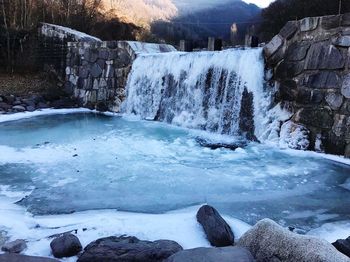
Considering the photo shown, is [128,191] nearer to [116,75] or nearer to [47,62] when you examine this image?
[116,75]

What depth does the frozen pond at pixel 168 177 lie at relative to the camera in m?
3.18

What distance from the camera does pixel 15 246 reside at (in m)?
2.30

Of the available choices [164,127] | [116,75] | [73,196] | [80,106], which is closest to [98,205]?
[73,196]

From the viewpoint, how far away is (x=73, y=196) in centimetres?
338

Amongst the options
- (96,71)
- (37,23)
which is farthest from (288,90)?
(37,23)

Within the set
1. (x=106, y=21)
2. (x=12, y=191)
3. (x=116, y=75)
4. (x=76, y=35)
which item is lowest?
(x=12, y=191)

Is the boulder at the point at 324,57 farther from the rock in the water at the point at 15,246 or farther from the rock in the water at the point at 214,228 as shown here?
the rock in the water at the point at 15,246

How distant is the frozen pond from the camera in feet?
10.4

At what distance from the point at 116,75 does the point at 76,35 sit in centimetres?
198

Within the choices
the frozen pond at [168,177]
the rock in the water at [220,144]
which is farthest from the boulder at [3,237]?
the rock in the water at [220,144]

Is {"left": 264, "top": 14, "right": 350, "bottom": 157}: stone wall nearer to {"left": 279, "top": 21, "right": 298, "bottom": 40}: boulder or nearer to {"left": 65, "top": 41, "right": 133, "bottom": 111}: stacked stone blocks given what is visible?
{"left": 279, "top": 21, "right": 298, "bottom": 40}: boulder

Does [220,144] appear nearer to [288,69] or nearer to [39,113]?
[288,69]

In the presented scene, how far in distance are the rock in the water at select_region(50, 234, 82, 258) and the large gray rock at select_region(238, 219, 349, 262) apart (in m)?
1.01

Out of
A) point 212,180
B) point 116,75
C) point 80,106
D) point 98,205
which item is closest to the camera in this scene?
point 98,205
